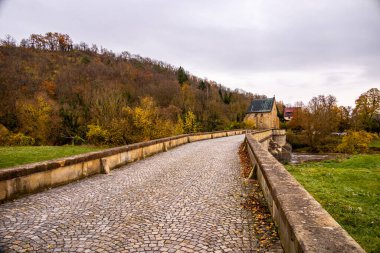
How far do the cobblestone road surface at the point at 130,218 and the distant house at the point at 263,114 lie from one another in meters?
66.2

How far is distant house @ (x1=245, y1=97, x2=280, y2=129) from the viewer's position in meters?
71.6

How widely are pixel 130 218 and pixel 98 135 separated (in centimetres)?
1541

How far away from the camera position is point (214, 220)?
4.59 metres

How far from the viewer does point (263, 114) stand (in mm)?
72938

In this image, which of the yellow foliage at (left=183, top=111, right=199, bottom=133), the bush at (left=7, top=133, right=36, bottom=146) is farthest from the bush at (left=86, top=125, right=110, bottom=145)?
the yellow foliage at (left=183, top=111, right=199, bottom=133)

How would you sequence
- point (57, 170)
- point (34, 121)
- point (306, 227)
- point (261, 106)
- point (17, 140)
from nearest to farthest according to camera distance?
point (306, 227) → point (57, 170) → point (17, 140) → point (34, 121) → point (261, 106)

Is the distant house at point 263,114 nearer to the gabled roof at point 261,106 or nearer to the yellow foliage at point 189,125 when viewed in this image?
the gabled roof at point 261,106

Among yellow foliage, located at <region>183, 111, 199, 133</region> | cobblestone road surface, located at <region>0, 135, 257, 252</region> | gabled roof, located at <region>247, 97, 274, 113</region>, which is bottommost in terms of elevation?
cobblestone road surface, located at <region>0, 135, 257, 252</region>

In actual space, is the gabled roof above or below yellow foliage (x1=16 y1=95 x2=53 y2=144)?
above

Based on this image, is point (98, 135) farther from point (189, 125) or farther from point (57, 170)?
point (189, 125)

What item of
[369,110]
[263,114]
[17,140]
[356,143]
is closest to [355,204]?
[17,140]

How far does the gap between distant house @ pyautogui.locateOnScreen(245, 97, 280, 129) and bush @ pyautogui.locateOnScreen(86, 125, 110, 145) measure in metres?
56.0

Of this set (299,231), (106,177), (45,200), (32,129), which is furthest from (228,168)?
(32,129)

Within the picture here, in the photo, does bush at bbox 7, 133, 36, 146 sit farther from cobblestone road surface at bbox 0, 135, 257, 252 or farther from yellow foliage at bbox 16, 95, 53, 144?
cobblestone road surface at bbox 0, 135, 257, 252
